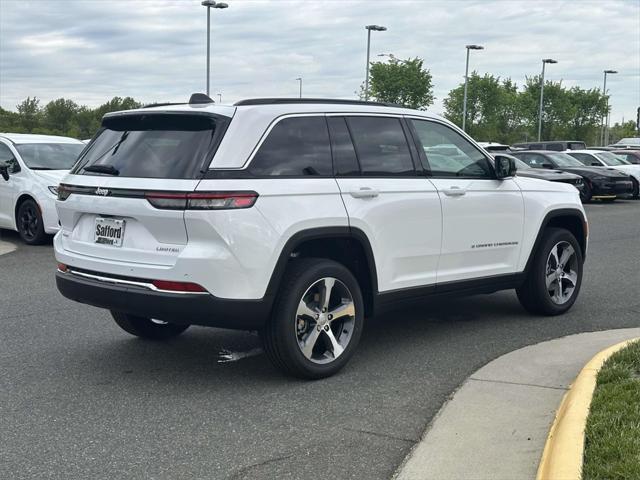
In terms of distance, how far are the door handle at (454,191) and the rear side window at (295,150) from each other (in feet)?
3.72

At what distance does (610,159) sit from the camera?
2614 cm

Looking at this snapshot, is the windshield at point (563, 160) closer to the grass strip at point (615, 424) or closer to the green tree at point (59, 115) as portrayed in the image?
the grass strip at point (615, 424)

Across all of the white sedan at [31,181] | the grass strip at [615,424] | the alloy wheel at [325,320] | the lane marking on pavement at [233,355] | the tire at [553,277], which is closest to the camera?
the grass strip at [615,424]

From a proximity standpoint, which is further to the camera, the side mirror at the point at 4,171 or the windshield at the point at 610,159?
the windshield at the point at 610,159

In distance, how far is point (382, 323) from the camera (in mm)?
7223

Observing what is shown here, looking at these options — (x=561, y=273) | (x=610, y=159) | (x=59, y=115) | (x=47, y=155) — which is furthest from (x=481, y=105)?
(x=561, y=273)

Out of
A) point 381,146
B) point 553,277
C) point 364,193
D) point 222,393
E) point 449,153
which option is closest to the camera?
point 222,393

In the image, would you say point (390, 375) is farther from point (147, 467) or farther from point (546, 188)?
point (546, 188)

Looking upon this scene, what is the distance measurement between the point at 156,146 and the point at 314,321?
5.03 feet

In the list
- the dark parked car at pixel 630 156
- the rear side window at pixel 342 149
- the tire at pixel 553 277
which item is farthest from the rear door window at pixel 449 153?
the dark parked car at pixel 630 156

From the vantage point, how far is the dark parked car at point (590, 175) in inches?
905

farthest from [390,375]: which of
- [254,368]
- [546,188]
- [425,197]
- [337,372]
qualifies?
[546,188]

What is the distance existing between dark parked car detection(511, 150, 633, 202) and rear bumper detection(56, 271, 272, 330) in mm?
19246

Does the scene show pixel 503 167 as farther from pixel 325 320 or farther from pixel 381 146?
pixel 325 320
